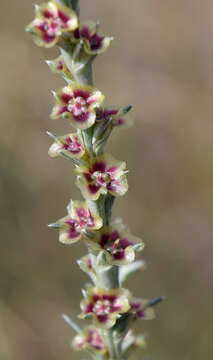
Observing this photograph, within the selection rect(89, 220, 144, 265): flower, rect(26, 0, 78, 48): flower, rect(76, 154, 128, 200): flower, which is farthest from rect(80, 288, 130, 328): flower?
rect(26, 0, 78, 48): flower

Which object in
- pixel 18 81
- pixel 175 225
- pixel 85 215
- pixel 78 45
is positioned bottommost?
pixel 85 215

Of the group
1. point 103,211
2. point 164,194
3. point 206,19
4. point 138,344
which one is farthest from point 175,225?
point 103,211

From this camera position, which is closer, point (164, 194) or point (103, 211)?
point (103, 211)

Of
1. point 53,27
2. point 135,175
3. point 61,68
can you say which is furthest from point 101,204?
point 135,175

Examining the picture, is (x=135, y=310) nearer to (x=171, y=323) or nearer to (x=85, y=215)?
(x=85, y=215)

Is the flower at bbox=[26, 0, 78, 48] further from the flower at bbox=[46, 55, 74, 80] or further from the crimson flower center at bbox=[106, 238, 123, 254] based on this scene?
the crimson flower center at bbox=[106, 238, 123, 254]

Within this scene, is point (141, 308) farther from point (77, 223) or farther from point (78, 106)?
point (78, 106)
